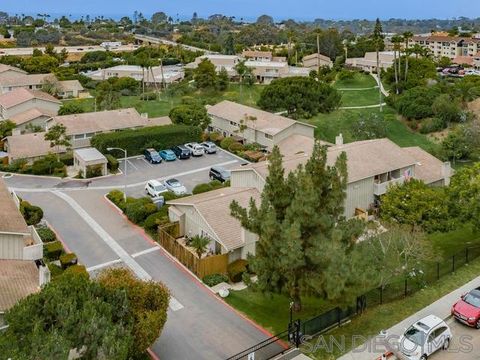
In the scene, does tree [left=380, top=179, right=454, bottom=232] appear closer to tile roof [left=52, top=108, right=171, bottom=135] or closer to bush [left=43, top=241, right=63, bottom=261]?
bush [left=43, top=241, right=63, bottom=261]

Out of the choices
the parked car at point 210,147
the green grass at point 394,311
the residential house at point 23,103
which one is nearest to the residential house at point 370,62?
the parked car at point 210,147

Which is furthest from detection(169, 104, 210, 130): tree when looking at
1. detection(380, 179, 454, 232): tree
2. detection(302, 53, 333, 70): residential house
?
detection(302, 53, 333, 70): residential house

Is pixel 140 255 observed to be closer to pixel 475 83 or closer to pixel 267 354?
pixel 267 354

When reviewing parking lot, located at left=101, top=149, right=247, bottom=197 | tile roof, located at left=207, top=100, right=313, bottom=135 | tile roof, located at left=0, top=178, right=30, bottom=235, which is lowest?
parking lot, located at left=101, top=149, right=247, bottom=197

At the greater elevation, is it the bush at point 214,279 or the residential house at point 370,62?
the residential house at point 370,62

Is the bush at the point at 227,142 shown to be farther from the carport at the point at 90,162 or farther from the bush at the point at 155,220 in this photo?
the bush at the point at 155,220
